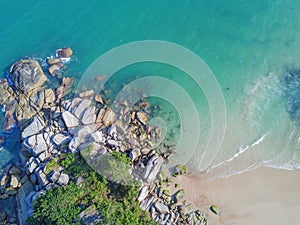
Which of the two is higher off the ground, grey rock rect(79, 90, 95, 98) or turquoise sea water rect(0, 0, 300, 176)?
turquoise sea water rect(0, 0, 300, 176)

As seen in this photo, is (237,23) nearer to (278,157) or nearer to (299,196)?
(278,157)

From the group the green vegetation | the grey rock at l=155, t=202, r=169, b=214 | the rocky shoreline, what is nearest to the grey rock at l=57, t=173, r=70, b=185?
the rocky shoreline

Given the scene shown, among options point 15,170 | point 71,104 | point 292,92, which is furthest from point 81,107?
point 292,92

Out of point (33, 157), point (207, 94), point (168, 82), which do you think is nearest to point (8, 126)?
point (33, 157)

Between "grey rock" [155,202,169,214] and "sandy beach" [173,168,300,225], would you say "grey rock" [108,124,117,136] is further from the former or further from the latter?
"grey rock" [155,202,169,214]

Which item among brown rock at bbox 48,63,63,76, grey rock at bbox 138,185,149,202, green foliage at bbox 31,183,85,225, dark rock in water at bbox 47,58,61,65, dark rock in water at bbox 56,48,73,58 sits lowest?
green foliage at bbox 31,183,85,225

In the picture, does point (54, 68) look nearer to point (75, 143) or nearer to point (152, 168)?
point (75, 143)
